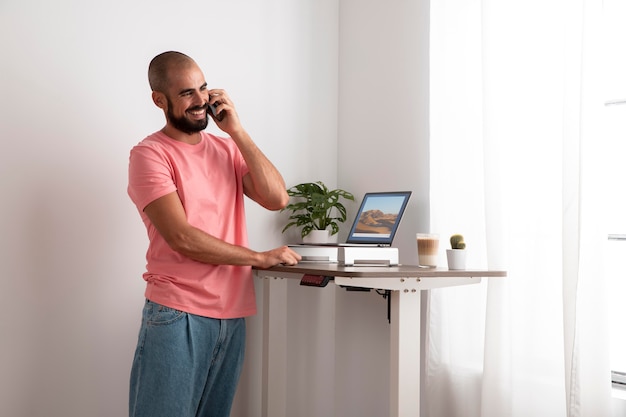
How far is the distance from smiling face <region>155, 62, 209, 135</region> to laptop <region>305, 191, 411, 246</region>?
854 millimetres

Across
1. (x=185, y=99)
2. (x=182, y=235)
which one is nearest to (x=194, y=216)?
(x=182, y=235)

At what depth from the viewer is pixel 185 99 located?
7.14 feet

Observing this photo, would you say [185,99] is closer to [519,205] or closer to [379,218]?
[379,218]

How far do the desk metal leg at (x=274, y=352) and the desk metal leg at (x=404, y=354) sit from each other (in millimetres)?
717

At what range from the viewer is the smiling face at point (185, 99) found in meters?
2.18

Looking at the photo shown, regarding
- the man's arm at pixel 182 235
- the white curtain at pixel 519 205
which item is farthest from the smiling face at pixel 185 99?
the white curtain at pixel 519 205

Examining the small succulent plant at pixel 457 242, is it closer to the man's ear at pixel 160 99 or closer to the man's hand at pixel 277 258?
the man's hand at pixel 277 258

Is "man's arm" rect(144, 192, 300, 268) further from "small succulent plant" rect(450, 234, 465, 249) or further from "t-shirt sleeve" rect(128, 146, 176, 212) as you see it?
"small succulent plant" rect(450, 234, 465, 249)

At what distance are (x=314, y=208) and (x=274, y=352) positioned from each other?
0.70m

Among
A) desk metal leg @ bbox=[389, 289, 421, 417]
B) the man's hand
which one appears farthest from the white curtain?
the man's hand

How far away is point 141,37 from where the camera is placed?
9.05 feet

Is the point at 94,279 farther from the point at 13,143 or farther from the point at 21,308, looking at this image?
the point at 13,143

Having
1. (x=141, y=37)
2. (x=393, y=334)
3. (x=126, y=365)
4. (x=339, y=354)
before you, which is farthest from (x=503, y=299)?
(x=141, y=37)

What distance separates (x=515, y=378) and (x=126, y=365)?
5.05 feet
